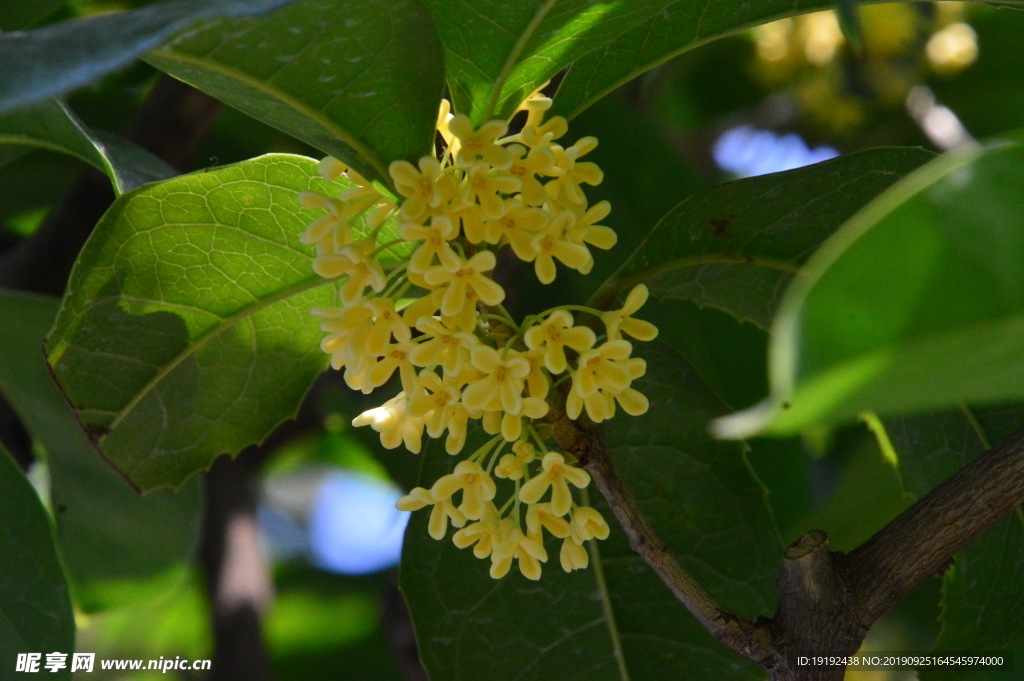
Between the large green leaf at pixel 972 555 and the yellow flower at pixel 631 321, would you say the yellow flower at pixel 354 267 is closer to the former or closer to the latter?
the yellow flower at pixel 631 321

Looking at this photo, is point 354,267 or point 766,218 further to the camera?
point 766,218

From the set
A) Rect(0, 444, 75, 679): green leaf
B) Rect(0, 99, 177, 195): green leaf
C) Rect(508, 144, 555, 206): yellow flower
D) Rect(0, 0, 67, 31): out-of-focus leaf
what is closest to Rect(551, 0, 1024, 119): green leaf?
Rect(508, 144, 555, 206): yellow flower

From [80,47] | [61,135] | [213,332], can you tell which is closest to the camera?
[80,47]

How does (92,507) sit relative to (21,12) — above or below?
below

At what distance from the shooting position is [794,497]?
187 centimetres

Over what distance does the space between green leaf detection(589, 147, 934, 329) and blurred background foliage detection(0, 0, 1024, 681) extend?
0.75m

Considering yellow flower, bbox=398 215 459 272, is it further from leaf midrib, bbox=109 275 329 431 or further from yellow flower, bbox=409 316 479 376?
leaf midrib, bbox=109 275 329 431

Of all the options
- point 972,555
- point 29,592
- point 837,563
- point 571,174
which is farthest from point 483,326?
point 29,592

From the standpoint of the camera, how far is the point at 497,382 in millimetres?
813

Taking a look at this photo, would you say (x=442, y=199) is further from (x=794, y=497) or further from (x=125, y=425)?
(x=794, y=497)

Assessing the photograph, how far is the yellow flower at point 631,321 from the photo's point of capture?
0.87 metres

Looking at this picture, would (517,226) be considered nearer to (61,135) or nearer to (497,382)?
(497,382)

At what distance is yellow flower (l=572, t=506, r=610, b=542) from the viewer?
903mm

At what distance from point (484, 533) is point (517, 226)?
1.01 ft
